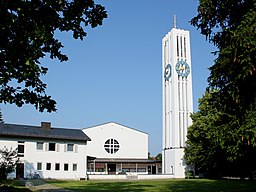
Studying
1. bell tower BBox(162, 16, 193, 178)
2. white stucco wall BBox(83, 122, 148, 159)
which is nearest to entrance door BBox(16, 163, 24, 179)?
white stucco wall BBox(83, 122, 148, 159)

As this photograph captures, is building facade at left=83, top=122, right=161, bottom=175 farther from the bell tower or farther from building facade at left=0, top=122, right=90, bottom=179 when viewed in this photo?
building facade at left=0, top=122, right=90, bottom=179

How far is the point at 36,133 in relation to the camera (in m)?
48.6

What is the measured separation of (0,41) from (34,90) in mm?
1627

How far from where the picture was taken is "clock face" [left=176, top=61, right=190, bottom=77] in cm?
6169

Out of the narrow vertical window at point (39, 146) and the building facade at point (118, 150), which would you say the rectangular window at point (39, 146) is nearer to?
the narrow vertical window at point (39, 146)

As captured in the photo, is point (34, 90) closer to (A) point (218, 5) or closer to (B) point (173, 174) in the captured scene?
(A) point (218, 5)

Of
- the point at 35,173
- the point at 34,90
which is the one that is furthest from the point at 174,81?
the point at 34,90

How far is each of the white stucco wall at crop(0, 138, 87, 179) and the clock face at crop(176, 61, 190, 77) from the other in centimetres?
2111

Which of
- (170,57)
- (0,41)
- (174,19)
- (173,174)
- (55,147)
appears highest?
(174,19)

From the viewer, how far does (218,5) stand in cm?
1552

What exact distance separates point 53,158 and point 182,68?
26699mm

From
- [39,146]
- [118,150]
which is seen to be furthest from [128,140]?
[39,146]

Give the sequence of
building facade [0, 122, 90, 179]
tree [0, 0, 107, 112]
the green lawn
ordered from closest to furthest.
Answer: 1. tree [0, 0, 107, 112]
2. the green lawn
3. building facade [0, 122, 90, 179]

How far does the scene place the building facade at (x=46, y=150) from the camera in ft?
153
